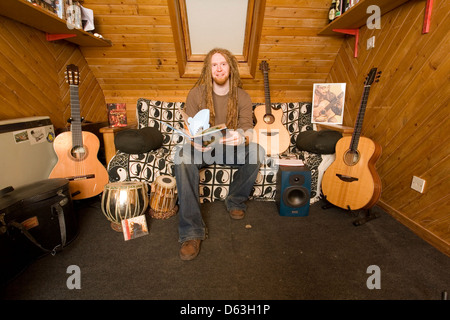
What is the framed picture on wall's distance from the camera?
2.36 m

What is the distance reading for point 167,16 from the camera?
2.06 m

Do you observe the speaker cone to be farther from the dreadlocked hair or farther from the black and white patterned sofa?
the dreadlocked hair

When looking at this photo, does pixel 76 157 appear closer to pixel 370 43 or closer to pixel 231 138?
pixel 231 138

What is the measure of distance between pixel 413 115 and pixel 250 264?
1514 millimetres

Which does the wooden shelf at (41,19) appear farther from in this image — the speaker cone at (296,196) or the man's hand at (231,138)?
the speaker cone at (296,196)

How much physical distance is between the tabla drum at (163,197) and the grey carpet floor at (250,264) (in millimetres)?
73

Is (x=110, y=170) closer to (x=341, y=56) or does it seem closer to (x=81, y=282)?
(x=81, y=282)

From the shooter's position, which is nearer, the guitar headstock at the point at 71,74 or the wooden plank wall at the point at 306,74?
the wooden plank wall at the point at 306,74

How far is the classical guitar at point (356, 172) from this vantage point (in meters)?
1.55

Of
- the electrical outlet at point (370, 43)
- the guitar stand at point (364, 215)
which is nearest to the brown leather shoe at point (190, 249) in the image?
the guitar stand at point (364, 215)

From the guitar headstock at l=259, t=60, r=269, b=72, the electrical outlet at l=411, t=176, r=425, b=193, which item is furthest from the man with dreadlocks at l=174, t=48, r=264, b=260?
the electrical outlet at l=411, t=176, r=425, b=193

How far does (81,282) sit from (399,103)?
2.34 meters

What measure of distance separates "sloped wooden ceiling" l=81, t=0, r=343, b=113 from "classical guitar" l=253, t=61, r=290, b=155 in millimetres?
434

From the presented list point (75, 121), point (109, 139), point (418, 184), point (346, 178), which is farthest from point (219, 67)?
point (418, 184)
